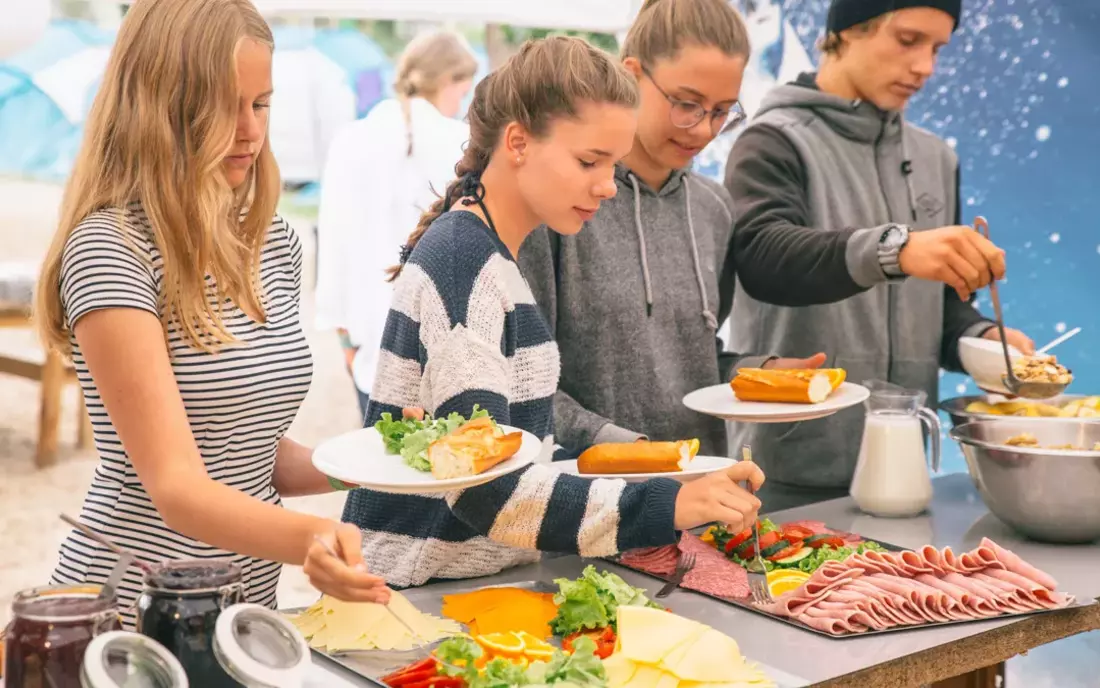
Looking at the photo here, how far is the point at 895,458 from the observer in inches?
99.0

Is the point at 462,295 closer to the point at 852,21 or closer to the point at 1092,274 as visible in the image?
the point at 852,21

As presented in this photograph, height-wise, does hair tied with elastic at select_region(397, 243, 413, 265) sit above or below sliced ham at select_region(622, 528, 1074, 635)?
above

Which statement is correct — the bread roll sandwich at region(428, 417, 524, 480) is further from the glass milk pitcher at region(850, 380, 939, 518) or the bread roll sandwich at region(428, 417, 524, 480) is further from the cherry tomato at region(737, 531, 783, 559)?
the glass milk pitcher at region(850, 380, 939, 518)

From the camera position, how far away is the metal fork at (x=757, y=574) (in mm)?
2002

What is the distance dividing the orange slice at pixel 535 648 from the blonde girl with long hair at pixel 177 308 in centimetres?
33

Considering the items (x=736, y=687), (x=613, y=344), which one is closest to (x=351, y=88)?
(x=613, y=344)

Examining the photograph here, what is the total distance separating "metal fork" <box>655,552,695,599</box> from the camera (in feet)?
6.59

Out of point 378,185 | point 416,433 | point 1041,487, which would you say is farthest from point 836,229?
point 378,185

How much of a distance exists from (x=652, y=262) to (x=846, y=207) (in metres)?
0.66

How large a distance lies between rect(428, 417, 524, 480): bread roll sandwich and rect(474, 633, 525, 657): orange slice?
0.71ft

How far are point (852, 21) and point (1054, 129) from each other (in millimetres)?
1264

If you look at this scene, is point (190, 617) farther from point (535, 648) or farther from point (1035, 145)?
point (1035, 145)

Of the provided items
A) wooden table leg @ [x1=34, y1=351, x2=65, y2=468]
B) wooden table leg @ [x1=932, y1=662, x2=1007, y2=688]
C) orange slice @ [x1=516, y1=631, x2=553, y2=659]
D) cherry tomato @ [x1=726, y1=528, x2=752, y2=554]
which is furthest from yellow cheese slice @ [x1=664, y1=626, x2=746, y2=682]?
wooden table leg @ [x1=34, y1=351, x2=65, y2=468]

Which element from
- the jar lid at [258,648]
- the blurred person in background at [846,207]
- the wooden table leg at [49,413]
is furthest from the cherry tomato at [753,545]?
the wooden table leg at [49,413]
